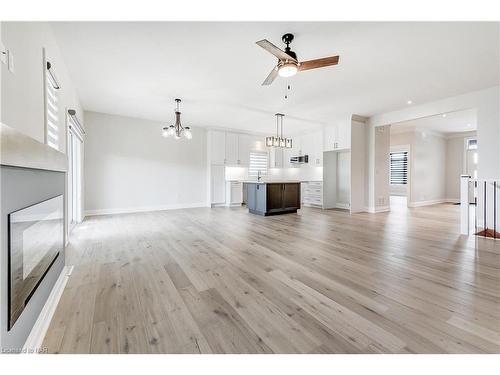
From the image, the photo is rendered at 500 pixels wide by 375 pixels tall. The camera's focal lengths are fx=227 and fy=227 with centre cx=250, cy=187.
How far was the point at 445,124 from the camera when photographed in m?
7.29

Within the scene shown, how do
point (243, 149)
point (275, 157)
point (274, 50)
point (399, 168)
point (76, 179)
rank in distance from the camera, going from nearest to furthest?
1. point (274, 50)
2. point (76, 179)
3. point (243, 149)
4. point (275, 157)
5. point (399, 168)

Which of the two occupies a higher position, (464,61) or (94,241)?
(464,61)

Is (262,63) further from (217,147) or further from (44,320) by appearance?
(217,147)

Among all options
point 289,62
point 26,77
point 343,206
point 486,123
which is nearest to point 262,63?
point 289,62

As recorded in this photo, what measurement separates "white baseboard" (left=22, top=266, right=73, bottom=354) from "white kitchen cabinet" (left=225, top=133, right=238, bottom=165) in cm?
595

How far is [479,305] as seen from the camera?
1692mm

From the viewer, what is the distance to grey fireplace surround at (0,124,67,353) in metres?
1.04

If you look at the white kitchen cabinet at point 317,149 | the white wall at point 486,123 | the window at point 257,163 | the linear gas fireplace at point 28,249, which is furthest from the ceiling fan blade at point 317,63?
the window at point 257,163

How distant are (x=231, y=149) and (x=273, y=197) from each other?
2.75 m

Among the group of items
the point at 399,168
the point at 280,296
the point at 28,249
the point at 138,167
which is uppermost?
the point at 399,168

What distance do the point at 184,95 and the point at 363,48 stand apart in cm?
324
